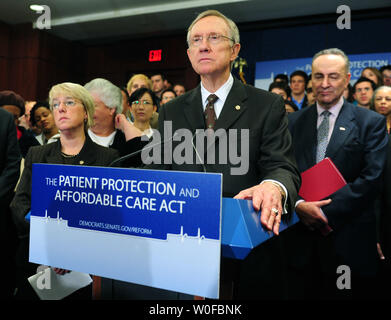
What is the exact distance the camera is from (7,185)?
2145 millimetres

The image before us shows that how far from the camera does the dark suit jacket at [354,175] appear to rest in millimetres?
1724

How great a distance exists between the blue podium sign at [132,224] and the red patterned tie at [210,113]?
52 cm

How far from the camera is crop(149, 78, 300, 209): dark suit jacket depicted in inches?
46.2

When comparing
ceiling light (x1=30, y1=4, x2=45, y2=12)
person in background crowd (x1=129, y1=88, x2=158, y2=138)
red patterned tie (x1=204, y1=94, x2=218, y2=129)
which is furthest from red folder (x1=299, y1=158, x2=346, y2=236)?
ceiling light (x1=30, y1=4, x2=45, y2=12)

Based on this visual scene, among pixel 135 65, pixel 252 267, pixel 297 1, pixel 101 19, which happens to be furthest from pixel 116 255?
pixel 135 65

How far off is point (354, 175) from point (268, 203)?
1.20m

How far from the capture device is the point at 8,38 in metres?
6.82

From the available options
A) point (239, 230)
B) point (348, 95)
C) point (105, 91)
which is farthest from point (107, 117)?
point (348, 95)

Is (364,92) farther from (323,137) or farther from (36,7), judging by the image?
(36,7)

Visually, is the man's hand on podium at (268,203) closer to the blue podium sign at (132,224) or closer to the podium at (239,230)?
the podium at (239,230)

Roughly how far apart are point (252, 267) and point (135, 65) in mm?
6550

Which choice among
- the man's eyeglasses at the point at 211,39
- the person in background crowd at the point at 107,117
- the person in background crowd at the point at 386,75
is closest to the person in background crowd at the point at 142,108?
the person in background crowd at the point at 107,117

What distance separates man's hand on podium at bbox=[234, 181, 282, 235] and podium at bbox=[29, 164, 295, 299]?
17 millimetres

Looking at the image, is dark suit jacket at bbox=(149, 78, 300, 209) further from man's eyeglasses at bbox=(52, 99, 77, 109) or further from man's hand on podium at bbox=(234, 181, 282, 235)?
man's eyeglasses at bbox=(52, 99, 77, 109)
